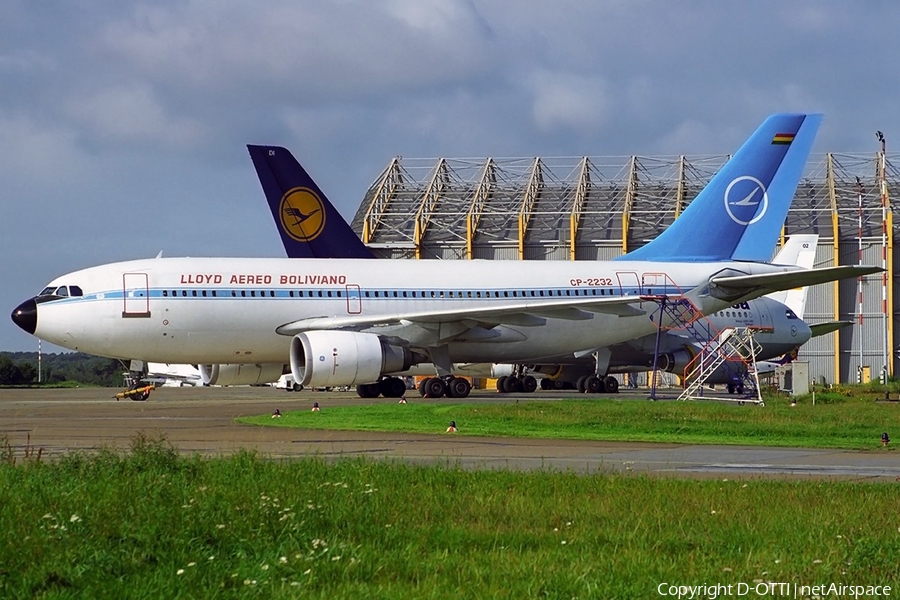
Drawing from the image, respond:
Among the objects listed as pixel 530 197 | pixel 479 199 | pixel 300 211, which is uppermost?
pixel 530 197

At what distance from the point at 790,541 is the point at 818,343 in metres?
51.1

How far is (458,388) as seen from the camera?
104 ft

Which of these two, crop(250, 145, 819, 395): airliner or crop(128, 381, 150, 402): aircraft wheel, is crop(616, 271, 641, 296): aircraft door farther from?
crop(128, 381, 150, 402): aircraft wheel

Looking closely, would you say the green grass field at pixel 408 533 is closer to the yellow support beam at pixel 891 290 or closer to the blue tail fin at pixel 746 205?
the blue tail fin at pixel 746 205

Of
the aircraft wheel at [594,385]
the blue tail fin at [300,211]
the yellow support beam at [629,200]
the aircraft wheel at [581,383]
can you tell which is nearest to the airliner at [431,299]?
the aircraft wheel at [594,385]

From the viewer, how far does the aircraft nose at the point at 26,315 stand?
28.5 metres

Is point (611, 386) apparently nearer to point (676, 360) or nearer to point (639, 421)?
point (676, 360)

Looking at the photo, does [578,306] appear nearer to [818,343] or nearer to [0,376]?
[818,343]

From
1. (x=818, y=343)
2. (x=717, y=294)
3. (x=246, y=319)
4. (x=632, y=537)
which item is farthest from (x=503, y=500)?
(x=818, y=343)

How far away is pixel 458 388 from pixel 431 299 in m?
2.53

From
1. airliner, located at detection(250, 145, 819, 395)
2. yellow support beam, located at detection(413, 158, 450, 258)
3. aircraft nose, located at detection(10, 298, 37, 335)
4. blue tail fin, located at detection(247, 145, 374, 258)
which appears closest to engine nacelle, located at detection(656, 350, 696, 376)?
airliner, located at detection(250, 145, 819, 395)

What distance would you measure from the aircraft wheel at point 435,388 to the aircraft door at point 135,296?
745 cm

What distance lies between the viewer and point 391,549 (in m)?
7.25

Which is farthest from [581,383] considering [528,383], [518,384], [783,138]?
[783,138]
